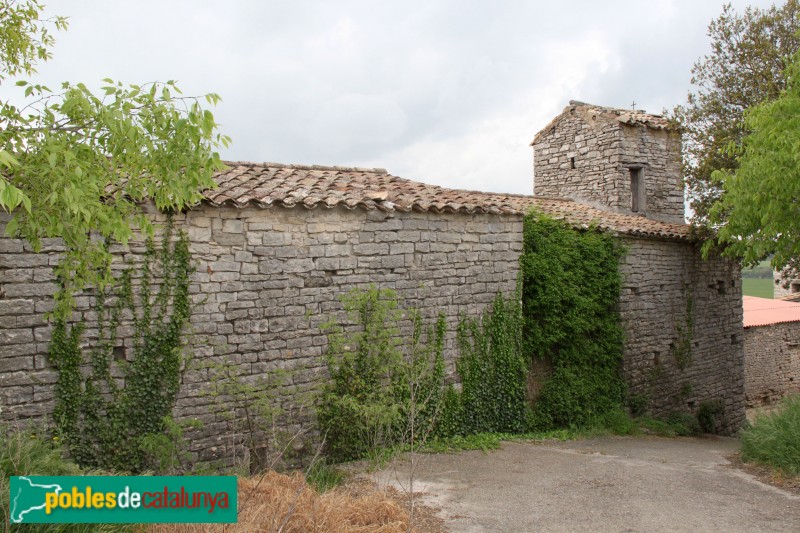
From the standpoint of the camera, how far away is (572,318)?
34.5ft

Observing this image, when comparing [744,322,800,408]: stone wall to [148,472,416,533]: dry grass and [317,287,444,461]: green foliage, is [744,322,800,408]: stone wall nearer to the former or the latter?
[317,287,444,461]: green foliage

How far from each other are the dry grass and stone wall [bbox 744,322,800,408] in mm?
14449

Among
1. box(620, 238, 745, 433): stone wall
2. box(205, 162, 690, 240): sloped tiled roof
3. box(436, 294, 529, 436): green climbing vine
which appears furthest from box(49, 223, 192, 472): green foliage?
box(620, 238, 745, 433): stone wall

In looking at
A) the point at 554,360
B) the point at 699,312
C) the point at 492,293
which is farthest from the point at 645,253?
the point at 492,293

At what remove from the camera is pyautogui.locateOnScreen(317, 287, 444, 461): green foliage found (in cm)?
779

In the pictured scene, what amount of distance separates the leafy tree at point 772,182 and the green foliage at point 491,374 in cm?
347

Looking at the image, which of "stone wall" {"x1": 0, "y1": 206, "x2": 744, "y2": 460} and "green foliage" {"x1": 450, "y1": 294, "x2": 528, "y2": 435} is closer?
"stone wall" {"x1": 0, "y1": 206, "x2": 744, "y2": 460}

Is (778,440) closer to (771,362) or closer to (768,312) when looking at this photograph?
(771,362)

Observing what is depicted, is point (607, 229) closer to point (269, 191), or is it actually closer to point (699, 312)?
point (699, 312)

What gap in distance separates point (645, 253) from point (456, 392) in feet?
17.3

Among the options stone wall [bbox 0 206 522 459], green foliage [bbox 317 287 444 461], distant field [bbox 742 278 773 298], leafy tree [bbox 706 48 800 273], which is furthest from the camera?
distant field [bbox 742 278 773 298]

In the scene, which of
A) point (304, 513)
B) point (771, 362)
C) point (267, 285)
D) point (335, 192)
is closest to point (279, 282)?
point (267, 285)

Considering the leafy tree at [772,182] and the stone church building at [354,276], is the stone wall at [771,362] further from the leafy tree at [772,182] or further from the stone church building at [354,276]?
the leafy tree at [772,182]

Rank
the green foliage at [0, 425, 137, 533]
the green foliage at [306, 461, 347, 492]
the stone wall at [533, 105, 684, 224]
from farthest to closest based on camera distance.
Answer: the stone wall at [533, 105, 684, 224] → the green foliage at [306, 461, 347, 492] → the green foliage at [0, 425, 137, 533]
